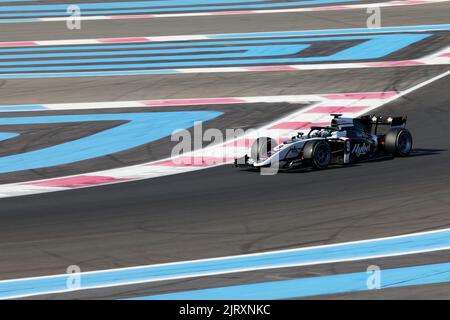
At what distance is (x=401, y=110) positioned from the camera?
67.3 feet

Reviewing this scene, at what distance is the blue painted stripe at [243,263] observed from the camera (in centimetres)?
1005

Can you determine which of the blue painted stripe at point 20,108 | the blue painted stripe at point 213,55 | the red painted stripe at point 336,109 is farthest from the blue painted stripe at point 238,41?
the red painted stripe at point 336,109

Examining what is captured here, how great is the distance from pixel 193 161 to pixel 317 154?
2506mm

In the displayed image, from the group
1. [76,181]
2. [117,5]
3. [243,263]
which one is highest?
[117,5]

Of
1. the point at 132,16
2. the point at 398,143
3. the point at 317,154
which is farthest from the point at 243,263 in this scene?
the point at 132,16

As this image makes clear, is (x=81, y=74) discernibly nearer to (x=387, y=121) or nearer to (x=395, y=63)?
(x=395, y=63)

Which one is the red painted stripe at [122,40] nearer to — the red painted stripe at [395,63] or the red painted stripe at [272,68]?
the red painted stripe at [272,68]

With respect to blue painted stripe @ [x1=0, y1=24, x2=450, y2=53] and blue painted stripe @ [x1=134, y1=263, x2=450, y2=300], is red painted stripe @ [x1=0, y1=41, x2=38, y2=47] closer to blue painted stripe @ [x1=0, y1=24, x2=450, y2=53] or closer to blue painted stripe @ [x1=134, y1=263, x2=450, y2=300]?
blue painted stripe @ [x1=0, y1=24, x2=450, y2=53]

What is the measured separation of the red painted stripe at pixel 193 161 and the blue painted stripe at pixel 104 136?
4.20ft

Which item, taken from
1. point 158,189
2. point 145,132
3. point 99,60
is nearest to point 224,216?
point 158,189

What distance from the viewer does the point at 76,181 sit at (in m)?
15.9

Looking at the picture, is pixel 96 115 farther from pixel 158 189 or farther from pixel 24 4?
pixel 24 4

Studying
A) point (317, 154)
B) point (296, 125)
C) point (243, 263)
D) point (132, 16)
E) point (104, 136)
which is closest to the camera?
Answer: point (243, 263)
